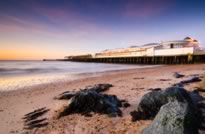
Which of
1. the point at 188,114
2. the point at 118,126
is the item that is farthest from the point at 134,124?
the point at 188,114

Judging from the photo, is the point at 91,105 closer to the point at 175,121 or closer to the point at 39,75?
the point at 175,121

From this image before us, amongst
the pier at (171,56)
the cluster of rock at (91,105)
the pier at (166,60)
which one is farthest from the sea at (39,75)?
the pier at (171,56)

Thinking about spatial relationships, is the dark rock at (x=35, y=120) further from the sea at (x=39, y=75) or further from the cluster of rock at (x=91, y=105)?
the sea at (x=39, y=75)

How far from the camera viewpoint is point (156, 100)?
445 centimetres

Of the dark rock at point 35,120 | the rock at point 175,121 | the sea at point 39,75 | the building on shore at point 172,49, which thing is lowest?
the sea at point 39,75

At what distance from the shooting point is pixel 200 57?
32031mm

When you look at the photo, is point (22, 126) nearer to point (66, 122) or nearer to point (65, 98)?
point (66, 122)

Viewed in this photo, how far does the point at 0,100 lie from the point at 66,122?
4.75 m

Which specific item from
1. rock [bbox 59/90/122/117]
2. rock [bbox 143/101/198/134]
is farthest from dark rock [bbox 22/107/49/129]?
rock [bbox 143/101/198/134]

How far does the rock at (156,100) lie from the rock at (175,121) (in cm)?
93

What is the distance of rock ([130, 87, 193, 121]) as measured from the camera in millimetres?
4137

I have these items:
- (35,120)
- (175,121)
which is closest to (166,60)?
(35,120)

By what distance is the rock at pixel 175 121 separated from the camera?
292 centimetres

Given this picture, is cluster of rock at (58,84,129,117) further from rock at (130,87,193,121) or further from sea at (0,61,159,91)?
sea at (0,61,159,91)
